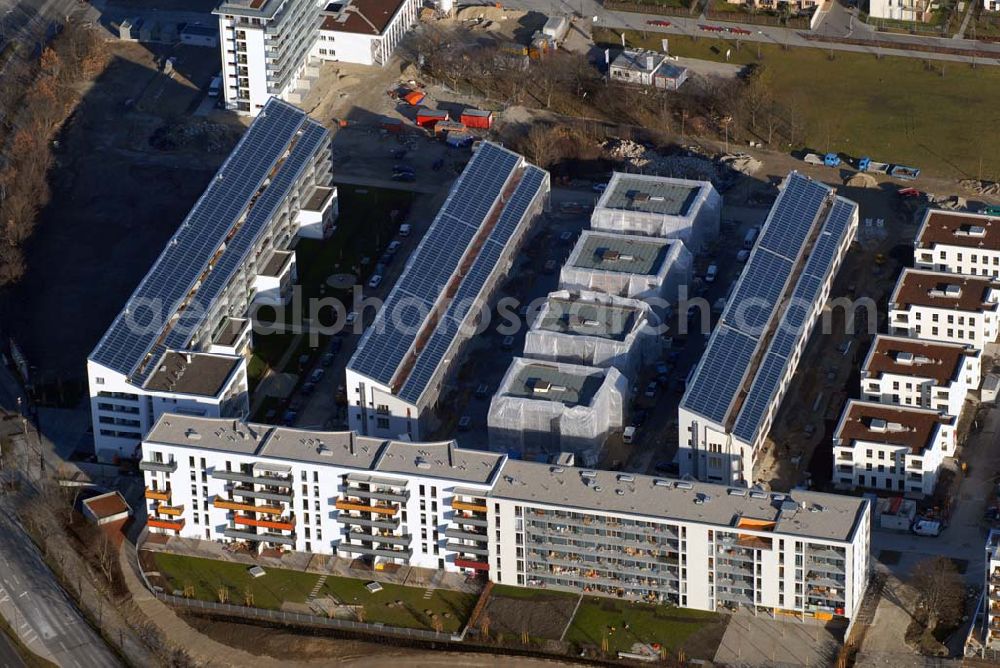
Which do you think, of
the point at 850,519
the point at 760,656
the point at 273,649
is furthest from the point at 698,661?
the point at 273,649

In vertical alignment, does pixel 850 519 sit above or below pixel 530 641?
above

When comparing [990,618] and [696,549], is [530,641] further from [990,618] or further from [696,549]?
[990,618]

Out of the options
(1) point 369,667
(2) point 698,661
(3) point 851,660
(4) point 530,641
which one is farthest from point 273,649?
(3) point 851,660

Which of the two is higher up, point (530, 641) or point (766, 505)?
point (766, 505)

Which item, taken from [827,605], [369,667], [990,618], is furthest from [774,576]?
[369,667]

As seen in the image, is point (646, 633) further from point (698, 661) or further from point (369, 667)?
point (369, 667)

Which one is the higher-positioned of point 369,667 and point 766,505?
point 766,505

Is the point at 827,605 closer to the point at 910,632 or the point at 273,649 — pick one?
the point at 910,632
